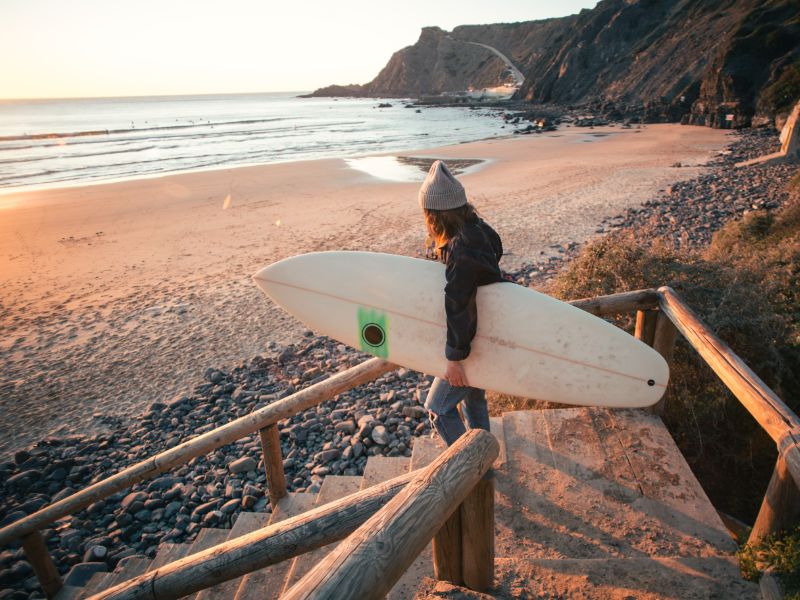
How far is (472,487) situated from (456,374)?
1077 millimetres

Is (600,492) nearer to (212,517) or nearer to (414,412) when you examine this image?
(414,412)

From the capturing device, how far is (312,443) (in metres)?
5.33

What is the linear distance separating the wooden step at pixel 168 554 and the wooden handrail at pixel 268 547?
2454 mm

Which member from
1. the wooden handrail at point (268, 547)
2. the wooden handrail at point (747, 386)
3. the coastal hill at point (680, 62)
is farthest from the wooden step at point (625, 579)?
the coastal hill at point (680, 62)

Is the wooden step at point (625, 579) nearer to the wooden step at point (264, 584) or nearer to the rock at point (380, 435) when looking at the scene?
the wooden step at point (264, 584)

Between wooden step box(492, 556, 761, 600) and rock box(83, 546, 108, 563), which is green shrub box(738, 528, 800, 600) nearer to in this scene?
wooden step box(492, 556, 761, 600)

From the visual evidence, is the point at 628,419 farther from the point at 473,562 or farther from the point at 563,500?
the point at 473,562

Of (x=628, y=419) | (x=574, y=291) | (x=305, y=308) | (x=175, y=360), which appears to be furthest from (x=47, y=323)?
(x=628, y=419)

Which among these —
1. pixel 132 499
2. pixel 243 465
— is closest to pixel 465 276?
pixel 243 465

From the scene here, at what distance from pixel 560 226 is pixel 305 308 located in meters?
8.97

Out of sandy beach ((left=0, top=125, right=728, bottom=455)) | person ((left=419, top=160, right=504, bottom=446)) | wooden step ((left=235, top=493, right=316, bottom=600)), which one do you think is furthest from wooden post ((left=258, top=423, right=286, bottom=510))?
sandy beach ((left=0, top=125, right=728, bottom=455))

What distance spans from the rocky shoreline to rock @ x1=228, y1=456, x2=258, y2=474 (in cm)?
1

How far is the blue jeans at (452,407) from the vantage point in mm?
2838

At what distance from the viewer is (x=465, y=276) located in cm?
242
